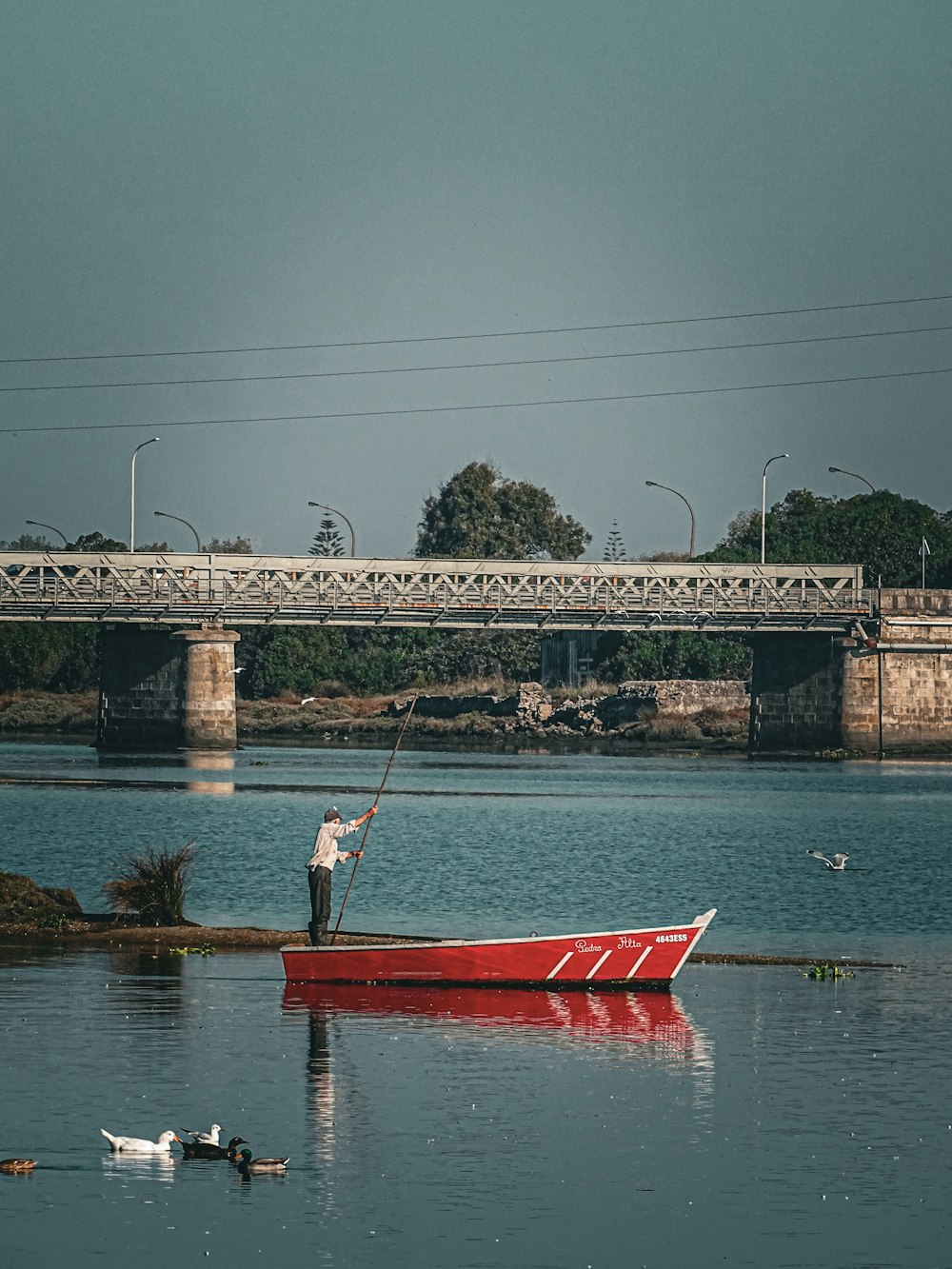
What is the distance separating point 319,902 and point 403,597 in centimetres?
10359

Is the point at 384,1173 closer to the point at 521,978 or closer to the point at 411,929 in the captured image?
the point at 521,978

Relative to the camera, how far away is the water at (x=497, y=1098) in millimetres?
16750

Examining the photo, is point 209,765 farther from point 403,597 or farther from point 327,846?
point 327,846

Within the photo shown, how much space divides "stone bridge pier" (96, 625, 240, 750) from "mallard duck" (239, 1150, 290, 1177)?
10253 centimetres

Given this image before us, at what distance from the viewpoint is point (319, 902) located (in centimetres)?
2936

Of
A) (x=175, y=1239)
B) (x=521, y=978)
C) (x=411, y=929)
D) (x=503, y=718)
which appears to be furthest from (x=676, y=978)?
(x=503, y=718)

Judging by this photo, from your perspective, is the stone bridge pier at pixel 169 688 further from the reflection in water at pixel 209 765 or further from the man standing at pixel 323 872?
the man standing at pixel 323 872

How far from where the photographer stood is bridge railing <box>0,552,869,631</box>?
399 feet

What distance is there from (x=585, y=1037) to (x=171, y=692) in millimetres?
98371

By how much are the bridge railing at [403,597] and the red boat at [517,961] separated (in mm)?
91485

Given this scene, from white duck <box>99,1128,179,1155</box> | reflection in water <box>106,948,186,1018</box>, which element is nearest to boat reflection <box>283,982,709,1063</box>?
reflection in water <box>106,948,186,1018</box>

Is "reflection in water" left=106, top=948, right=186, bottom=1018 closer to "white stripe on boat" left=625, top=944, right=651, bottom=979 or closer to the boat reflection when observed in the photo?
the boat reflection

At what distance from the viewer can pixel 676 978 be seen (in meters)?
30.9

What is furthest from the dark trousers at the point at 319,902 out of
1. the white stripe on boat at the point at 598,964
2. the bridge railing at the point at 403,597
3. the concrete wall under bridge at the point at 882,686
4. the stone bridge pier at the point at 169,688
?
the concrete wall under bridge at the point at 882,686
